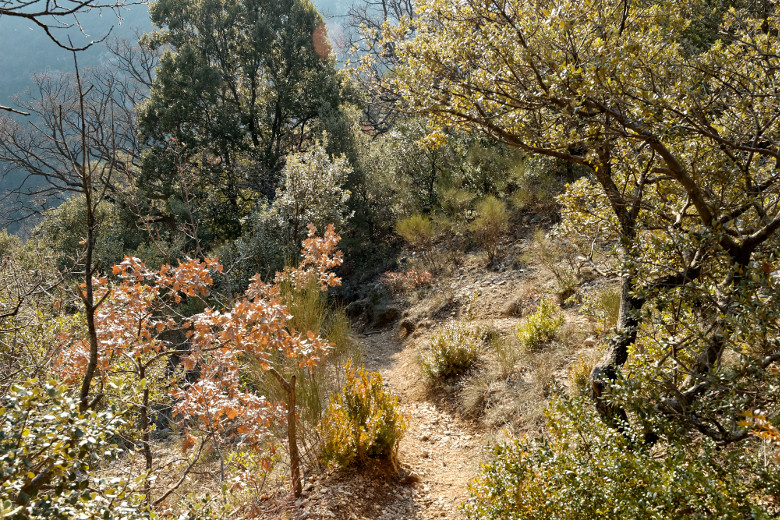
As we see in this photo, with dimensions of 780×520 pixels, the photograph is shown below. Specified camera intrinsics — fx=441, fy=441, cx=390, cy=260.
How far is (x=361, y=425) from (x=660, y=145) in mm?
2946

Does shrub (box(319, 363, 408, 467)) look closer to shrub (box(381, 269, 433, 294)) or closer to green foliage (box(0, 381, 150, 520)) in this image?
green foliage (box(0, 381, 150, 520))

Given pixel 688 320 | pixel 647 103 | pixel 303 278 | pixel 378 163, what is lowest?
pixel 688 320

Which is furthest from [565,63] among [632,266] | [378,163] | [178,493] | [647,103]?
[378,163]

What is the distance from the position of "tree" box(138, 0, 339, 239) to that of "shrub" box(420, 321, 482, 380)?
29.0ft

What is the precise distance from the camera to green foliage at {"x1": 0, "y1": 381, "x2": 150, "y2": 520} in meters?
1.18

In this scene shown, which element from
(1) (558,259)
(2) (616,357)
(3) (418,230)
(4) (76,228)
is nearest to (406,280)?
(3) (418,230)

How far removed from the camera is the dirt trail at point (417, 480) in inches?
124

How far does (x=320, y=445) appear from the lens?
140 inches

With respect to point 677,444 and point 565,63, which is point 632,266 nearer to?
point 677,444

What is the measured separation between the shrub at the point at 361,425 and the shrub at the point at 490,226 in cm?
592

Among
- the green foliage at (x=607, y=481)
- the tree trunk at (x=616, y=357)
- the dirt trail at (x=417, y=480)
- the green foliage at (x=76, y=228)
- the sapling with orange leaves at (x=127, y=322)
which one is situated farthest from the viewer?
the green foliage at (x=76, y=228)

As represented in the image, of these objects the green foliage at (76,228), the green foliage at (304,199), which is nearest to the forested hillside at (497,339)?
the green foliage at (304,199)

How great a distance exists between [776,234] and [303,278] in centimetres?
369

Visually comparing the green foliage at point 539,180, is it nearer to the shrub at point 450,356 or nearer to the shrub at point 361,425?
the shrub at point 450,356
